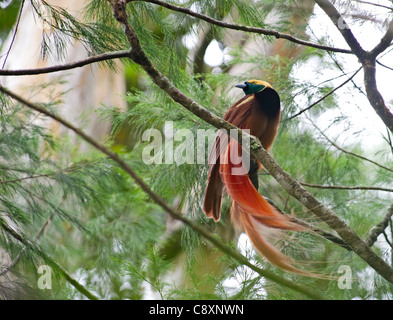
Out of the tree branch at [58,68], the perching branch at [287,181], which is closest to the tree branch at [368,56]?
the perching branch at [287,181]

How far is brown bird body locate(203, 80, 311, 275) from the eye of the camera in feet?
3.03

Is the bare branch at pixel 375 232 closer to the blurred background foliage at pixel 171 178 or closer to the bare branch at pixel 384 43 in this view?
the blurred background foliage at pixel 171 178

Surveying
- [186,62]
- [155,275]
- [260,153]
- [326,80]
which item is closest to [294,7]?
[326,80]

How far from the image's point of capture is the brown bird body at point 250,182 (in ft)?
3.03

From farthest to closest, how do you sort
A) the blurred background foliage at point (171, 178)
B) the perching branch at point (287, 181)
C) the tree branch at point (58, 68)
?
the blurred background foliage at point (171, 178) < the perching branch at point (287, 181) < the tree branch at point (58, 68)

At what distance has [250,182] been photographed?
1.01 metres

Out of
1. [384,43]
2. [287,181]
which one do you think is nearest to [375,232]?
[287,181]

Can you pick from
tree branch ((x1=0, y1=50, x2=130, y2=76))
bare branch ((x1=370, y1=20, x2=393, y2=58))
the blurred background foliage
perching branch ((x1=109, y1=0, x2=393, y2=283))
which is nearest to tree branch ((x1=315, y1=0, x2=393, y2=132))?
bare branch ((x1=370, y1=20, x2=393, y2=58))

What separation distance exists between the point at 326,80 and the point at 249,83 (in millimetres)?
266

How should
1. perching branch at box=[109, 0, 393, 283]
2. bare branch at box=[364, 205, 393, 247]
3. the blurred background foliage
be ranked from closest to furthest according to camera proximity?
perching branch at box=[109, 0, 393, 283]
the blurred background foliage
bare branch at box=[364, 205, 393, 247]

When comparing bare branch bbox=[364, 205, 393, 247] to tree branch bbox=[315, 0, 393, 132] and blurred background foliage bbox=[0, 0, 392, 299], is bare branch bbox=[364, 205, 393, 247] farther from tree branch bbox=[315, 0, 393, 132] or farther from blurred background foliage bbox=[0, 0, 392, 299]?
tree branch bbox=[315, 0, 393, 132]

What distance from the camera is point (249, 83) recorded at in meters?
1.18

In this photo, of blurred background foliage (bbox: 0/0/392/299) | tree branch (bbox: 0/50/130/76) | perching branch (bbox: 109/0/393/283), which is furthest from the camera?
blurred background foliage (bbox: 0/0/392/299)
